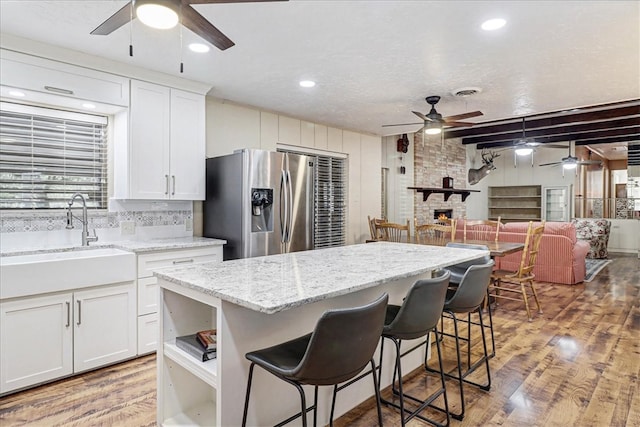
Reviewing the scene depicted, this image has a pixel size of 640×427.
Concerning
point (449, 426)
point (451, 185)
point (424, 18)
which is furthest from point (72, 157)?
point (451, 185)

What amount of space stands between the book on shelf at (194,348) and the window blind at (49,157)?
7.13 feet

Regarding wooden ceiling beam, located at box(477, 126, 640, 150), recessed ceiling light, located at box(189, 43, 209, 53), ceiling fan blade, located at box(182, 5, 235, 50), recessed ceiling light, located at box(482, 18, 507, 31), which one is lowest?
ceiling fan blade, located at box(182, 5, 235, 50)

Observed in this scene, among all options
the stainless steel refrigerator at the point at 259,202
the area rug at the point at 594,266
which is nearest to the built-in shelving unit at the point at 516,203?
the area rug at the point at 594,266

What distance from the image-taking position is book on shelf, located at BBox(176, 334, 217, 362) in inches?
66.6

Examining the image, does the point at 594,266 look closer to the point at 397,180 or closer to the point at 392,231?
the point at 397,180

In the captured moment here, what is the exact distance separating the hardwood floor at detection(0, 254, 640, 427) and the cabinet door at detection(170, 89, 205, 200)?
1.57 meters

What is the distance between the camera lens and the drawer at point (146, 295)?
296 cm

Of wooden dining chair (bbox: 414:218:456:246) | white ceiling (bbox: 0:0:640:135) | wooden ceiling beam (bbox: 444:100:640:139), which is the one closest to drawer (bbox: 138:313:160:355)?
white ceiling (bbox: 0:0:640:135)

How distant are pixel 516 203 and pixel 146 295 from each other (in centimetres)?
1026

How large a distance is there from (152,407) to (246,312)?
1187mm

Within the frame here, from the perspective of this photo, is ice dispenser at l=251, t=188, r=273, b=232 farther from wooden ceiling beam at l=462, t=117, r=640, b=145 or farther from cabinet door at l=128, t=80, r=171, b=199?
wooden ceiling beam at l=462, t=117, r=640, b=145

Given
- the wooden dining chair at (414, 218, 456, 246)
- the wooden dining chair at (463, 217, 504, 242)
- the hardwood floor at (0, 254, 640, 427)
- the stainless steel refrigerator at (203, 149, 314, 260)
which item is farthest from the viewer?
the wooden dining chair at (463, 217, 504, 242)

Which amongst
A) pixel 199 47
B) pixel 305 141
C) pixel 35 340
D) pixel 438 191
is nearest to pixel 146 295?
pixel 35 340

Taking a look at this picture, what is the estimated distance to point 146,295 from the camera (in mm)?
2992
